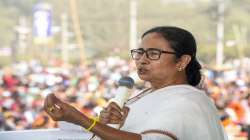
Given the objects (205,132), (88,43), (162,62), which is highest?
(162,62)

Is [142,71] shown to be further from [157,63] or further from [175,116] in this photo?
[175,116]

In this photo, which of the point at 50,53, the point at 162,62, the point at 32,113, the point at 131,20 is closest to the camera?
the point at 162,62


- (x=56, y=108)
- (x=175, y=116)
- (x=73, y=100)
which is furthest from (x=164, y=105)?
(x=73, y=100)

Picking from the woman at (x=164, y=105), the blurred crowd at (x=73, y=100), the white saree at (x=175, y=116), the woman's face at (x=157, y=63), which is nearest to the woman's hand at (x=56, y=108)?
the woman at (x=164, y=105)

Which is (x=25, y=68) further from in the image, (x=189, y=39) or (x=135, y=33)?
(x=189, y=39)

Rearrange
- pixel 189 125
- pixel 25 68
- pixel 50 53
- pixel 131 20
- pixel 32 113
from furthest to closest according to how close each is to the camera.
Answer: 1. pixel 131 20
2. pixel 50 53
3. pixel 25 68
4. pixel 32 113
5. pixel 189 125

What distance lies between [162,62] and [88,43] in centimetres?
3836

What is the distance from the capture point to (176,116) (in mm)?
2082

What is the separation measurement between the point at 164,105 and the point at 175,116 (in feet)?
0.25

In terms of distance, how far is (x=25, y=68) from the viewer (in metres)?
24.5

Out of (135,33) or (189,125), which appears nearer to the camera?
(189,125)

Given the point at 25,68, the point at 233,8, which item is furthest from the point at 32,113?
the point at 233,8

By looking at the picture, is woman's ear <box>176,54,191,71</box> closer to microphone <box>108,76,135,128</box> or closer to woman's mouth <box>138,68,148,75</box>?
woman's mouth <box>138,68,148,75</box>

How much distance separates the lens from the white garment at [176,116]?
2.07 metres
